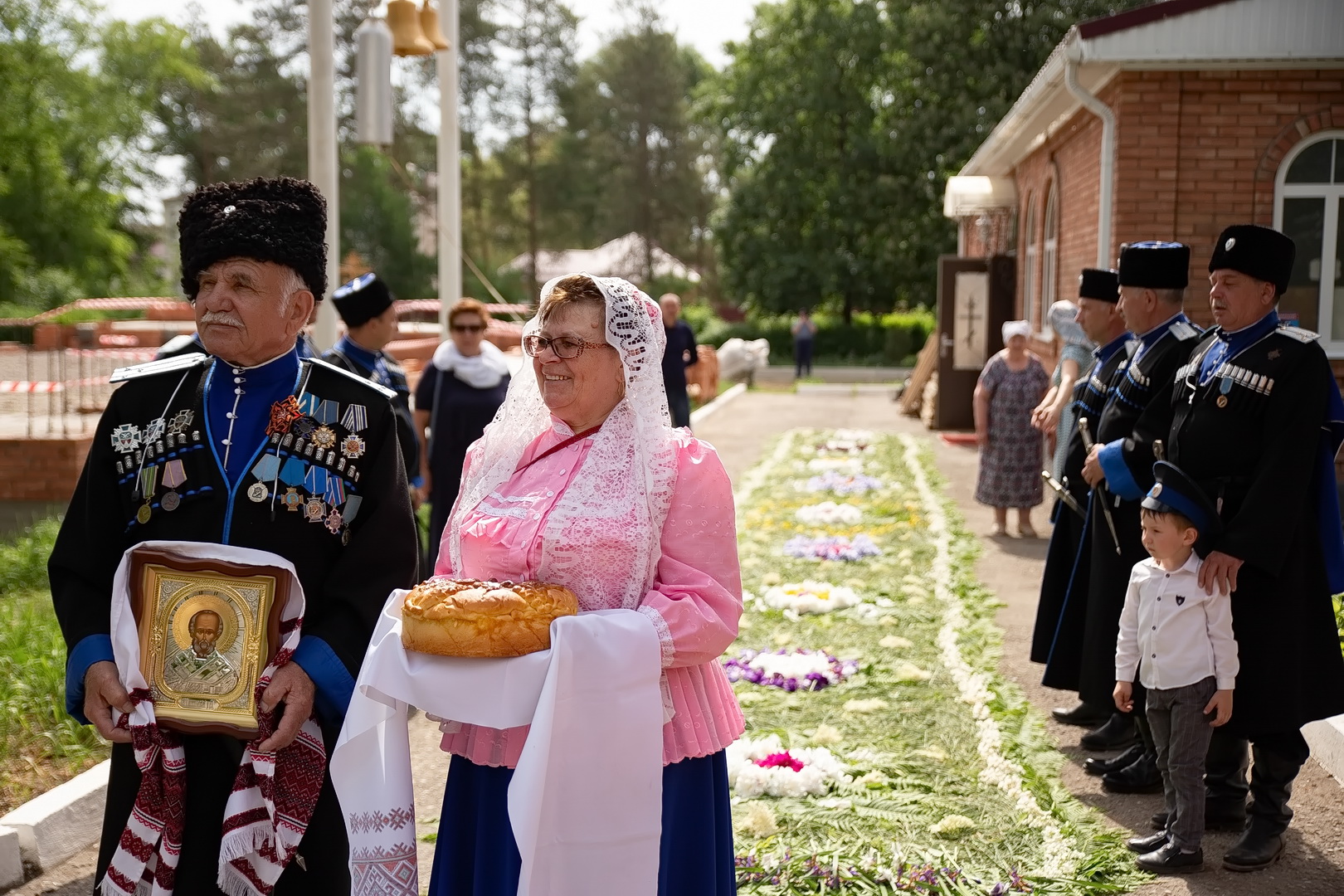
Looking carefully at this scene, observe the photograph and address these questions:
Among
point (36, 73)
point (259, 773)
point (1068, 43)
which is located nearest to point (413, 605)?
point (259, 773)

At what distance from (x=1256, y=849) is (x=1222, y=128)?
9006 mm

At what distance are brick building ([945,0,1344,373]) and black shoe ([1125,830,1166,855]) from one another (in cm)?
771

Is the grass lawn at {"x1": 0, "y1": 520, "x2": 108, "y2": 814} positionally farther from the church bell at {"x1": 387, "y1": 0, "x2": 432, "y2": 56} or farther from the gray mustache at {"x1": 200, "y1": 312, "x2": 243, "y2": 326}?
the church bell at {"x1": 387, "y1": 0, "x2": 432, "y2": 56}

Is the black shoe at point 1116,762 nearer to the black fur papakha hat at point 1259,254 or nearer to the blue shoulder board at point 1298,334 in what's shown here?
the blue shoulder board at point 1298,334

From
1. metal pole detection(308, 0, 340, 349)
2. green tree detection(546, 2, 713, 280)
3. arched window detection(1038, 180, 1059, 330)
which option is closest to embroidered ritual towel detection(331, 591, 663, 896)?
metal pole detection(308, 0, 340, 349)

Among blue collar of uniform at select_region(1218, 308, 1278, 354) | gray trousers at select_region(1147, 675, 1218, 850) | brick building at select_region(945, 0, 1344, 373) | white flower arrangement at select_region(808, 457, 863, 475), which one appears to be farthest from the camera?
white flower arrangement at select_region(808, 457, 863, 475)

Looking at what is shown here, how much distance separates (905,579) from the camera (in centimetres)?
938

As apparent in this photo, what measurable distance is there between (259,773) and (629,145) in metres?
59.8

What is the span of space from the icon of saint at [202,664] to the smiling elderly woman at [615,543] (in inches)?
21.6

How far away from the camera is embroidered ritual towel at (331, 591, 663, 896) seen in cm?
278

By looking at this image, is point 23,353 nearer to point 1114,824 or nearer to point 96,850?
point 96,850

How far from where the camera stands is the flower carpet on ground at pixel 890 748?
4.55 m

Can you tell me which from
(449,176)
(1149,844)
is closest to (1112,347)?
(1149,844)

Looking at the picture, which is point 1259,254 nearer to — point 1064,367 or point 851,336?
point 1064,367
